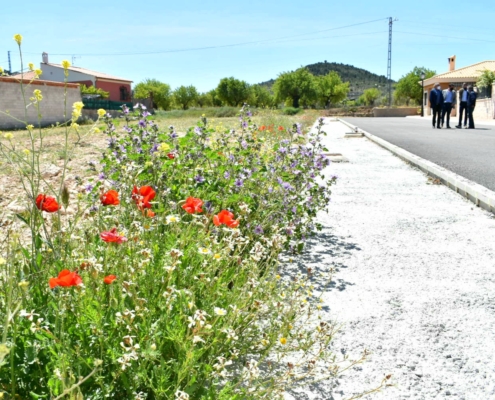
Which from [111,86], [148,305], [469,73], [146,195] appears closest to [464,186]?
[146,195]

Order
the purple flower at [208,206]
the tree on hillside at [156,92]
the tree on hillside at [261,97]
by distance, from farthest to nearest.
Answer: the tree on hillside at [261,97], the tree on hillside at [156,92], the purple flower at [208,206]

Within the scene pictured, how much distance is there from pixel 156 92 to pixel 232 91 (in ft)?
57.5

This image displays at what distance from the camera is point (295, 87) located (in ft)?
310

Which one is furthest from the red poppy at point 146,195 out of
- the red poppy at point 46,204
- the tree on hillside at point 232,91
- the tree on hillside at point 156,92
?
the tree on hillside at point 232,91

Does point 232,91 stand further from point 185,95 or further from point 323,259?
point 323,259

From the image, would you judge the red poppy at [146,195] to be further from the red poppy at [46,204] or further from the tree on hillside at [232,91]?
the tree on hillside at [232,91]

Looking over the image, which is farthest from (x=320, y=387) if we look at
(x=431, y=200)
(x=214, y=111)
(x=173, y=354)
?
(x=214, y=111)

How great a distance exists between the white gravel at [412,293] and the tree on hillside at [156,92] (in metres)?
78.2

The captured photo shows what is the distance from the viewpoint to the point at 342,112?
68.7 meters

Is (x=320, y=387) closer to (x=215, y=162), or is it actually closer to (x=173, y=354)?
(x=173, y=354)

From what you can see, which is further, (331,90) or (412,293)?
(331,90)

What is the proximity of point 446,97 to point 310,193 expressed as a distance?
18.7m

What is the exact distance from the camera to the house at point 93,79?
180 ft

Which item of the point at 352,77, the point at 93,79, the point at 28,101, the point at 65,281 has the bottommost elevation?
the point at 65,281
